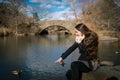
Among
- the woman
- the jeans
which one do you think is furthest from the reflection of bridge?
the jeans

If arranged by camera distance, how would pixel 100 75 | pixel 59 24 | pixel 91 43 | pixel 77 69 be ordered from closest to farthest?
pixel 77 69 < pixel 91 43 < pixel 100 75 < pixel 59 24

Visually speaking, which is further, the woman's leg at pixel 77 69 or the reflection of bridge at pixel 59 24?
the reflection of bridge at pixel 59 24

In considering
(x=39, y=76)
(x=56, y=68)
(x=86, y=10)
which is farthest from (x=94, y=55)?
(x=86, y=10)

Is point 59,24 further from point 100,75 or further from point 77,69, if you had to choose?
point 77,69

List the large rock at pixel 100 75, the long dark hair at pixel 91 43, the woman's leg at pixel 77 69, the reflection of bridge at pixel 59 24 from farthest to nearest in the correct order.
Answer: the reflection of bridge at pixel 59 24 < the large rock at pixel 100 75 < the long dark hair at pixel 91 43 < the woman's leg at pixel 77 69

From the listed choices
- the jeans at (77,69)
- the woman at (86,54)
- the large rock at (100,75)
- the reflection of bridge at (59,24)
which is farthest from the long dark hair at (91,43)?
the reflection of bridge at (59,24)

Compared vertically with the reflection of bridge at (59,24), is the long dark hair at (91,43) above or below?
above

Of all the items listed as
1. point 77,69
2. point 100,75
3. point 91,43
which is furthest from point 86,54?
point 100,75

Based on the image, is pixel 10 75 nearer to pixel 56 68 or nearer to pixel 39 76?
pixel 39 76

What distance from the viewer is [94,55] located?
657 cm

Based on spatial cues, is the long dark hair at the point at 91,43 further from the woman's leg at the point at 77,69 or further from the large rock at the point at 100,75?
the large rock at the point at 100,75

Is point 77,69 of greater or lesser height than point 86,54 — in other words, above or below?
below

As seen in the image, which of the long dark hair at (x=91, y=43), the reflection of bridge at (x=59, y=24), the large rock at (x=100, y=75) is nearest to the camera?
the long dark hair at (x=91, y=43)

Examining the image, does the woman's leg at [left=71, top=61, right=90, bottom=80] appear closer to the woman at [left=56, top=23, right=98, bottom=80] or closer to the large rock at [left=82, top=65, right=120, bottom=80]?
the woman at [left=56, top=23, right=98, bottom=80]
